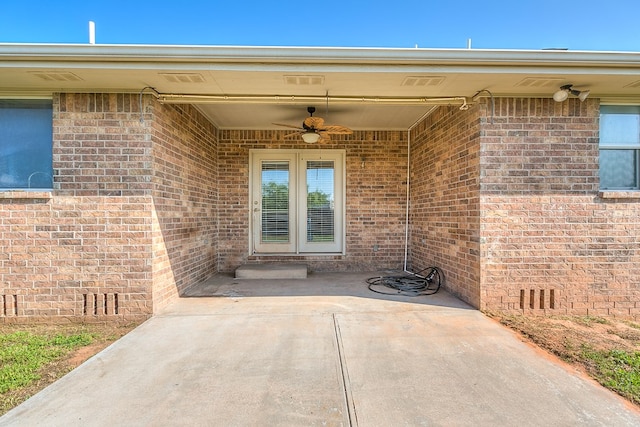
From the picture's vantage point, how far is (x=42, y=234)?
3.59 metres

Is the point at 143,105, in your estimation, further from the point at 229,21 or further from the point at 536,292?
the point at 536,292

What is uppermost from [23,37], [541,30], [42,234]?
[541,30]

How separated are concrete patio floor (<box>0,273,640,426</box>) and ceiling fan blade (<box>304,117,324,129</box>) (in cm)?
265

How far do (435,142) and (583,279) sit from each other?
272cm

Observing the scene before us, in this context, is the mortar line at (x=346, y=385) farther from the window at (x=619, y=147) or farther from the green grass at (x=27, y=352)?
the window at (x=619, y=147)

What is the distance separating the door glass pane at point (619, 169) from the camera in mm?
3982

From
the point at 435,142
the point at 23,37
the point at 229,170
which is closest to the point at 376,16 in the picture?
the point at 435,142

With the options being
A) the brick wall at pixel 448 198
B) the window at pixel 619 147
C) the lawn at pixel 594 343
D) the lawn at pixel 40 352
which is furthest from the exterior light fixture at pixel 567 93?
the lawn at pixel 40 352

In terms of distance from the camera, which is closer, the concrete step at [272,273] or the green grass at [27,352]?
the green grass at [27,352]

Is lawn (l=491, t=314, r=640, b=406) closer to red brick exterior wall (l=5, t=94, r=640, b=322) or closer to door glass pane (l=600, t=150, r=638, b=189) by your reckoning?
red brick exterior wall (l=5, t=94, r=640, b=322)

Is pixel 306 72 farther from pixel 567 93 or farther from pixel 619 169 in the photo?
pixel 619 169

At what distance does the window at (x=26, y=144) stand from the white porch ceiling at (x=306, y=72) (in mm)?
182

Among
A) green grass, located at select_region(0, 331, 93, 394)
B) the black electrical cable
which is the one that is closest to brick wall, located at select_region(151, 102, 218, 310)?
green grass, located at select_region(0, 331, 93, 394)

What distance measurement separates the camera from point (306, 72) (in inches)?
127
